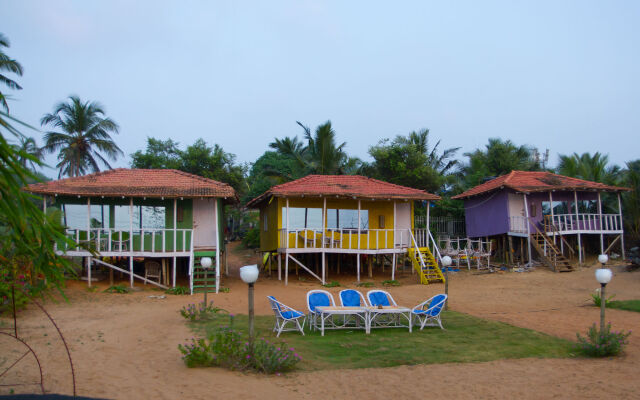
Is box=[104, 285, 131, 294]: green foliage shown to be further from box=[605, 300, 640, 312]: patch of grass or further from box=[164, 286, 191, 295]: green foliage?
box=[605, 300, 640, 312]: patch of grass

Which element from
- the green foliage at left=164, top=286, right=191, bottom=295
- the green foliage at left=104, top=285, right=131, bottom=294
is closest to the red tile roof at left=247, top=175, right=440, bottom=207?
the green foliage at left=164, top=286, right=191, bottom=295

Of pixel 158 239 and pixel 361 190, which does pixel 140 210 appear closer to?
pixel 158 239

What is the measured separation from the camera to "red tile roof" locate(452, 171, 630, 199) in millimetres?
22375

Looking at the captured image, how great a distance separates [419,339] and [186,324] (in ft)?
17.2

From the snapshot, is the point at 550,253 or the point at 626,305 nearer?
the point at 626,305

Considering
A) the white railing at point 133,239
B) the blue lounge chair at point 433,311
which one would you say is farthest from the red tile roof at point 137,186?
the blue lounge chair at point 433,311

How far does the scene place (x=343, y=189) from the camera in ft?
64.8

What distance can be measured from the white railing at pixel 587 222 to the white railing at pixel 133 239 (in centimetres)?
1614

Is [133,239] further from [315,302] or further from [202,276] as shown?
[315,302]

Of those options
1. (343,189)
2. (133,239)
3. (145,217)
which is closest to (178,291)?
(133,239)

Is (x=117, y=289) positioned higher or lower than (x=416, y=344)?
higher

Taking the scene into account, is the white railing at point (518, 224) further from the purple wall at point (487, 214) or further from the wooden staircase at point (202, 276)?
the wooden staircase at point (202, 276)

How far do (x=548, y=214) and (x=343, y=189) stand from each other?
36.3 feet

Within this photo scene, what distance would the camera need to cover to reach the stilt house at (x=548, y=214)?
72.6ft
